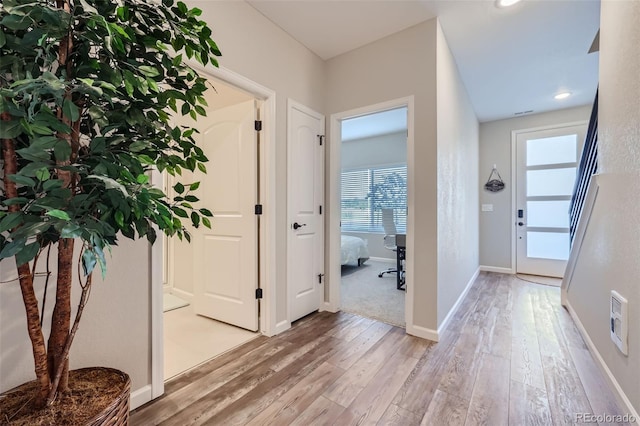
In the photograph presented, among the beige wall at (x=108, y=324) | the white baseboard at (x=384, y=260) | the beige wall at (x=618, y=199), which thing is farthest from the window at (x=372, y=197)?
the beige wall at (x=108, y=324)

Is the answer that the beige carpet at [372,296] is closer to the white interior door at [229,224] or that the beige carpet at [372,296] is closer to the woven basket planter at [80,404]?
the white interior door at [229,224]

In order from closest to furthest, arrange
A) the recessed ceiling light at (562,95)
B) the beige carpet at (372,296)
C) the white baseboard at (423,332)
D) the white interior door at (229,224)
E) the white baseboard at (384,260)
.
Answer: the white baseboard at (423,332)
the white interior door at (229,224)
the beige carpet at (372,296)
the recessed ceiling light at (562,95)
the white baseboard at (384,260)

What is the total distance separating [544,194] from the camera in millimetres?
4562

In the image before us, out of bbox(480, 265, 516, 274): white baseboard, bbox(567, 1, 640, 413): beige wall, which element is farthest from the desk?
bbox(480, 265, 516, 274): white baseboard

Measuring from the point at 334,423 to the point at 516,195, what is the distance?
16.4ft

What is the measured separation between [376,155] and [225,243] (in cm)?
439

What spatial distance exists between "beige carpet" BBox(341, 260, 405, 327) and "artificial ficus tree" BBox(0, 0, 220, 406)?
2350 millimetres

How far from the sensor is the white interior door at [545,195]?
4.36 metres

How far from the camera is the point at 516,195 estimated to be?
15.7ft

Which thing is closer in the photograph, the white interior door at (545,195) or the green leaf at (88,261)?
the green leaf at (88,261)

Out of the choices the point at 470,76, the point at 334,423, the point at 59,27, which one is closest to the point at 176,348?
the point at 334,423

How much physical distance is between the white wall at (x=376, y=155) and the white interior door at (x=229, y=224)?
4021 millimetres

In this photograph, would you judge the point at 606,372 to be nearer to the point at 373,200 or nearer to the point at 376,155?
the point at 373,200

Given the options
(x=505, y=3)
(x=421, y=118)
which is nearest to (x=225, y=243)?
Result: (x=421, y=118)
